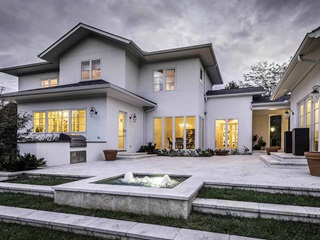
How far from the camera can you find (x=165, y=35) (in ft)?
50.8

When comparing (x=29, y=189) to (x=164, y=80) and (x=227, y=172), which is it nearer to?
(x=227, y=172)

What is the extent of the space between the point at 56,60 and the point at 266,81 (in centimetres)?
2324

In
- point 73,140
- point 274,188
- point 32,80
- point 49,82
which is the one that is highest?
point 32,80

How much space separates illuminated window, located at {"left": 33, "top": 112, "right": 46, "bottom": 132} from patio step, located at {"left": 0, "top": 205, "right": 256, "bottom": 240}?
8.28 metres

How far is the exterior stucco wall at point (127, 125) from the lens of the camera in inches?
381

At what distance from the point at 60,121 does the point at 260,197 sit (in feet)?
31.6

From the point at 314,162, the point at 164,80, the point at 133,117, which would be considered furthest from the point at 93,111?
the point at 314,162

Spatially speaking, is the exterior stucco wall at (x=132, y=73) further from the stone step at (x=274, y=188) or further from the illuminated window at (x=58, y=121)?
the stone step at (x=274, y=188)

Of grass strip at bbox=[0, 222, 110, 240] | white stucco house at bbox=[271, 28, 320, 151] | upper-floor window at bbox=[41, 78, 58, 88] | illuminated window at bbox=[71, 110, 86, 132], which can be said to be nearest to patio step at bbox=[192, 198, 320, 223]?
grass strip at bbox=[0, 222, 110, 240]

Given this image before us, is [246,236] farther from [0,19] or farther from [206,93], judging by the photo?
[0,19]

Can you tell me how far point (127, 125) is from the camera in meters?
10.9

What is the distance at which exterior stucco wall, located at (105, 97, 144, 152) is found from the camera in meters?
9.67

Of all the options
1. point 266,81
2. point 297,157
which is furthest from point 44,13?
point 266,81

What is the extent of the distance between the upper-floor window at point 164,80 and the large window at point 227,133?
12.0 feet
